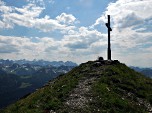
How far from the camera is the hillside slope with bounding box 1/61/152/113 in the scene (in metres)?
31.9

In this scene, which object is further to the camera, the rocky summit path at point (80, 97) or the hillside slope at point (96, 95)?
the rocky summit path at point (80, 97)

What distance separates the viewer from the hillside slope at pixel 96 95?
105 ft

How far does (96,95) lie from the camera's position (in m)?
35.0

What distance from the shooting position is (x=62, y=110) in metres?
31.1

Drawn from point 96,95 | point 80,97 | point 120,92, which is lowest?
point 80,97

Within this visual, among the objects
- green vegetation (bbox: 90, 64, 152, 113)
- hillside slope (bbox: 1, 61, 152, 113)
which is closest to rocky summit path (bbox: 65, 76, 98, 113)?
hillside slope (bbox: 1, 61, 152, 113)

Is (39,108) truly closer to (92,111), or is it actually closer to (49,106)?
(49,106)

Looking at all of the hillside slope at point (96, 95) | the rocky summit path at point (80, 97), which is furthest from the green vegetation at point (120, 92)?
→ the rocky summit path at point (80, 97)

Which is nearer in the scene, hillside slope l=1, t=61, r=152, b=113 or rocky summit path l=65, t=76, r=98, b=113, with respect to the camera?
hillside slope l=1, t=61, r=152, b=113

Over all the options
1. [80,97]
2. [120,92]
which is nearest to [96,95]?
[80,97]

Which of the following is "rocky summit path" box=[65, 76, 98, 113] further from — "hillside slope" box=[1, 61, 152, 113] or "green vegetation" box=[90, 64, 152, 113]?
"green vegetation" box=[90, 64, 152, 113]

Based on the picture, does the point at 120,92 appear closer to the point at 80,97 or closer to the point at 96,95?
the point at 96,95

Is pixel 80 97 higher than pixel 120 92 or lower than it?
lower

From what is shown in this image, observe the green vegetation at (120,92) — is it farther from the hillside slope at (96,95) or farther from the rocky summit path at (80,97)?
the rocky summit path at (80,97)
